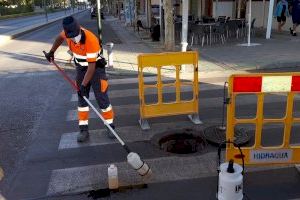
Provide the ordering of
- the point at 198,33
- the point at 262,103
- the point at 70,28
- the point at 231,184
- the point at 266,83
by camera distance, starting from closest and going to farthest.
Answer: the point at 231,184 < the point at 266,83 < the point at 262,103 < the point at 70,28 < the point at 198,33

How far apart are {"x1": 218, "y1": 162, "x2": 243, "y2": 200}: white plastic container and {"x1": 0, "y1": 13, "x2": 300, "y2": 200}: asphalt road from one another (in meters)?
0.75

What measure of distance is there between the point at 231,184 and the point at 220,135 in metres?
2.48

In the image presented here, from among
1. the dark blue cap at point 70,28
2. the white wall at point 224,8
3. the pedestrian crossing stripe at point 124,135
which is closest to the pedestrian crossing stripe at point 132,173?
the pedestrian crossing stripe at point 124,135

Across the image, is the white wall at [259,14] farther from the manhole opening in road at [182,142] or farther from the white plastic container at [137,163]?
the white plastic container at [137,163]

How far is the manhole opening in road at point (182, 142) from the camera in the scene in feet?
18.5

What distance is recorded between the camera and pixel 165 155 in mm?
5320

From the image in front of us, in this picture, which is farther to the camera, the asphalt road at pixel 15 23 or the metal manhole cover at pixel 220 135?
the asphalt road at pixel 15 23

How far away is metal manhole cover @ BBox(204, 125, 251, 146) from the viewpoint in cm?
559

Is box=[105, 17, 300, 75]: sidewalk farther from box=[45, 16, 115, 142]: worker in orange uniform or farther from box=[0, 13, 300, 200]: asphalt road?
box=[45, 16, 115, 142]: worker in orange uniform

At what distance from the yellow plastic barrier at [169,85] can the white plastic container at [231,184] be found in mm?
3012

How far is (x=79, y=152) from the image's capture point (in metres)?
5.52

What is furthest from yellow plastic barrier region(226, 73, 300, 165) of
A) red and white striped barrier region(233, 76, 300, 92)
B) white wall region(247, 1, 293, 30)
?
white wall region(247, 1, 293, 30)

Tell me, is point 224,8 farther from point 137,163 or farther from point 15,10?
point 15,10

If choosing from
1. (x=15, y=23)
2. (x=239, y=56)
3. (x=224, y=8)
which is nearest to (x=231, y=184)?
(x=239, y=56)
